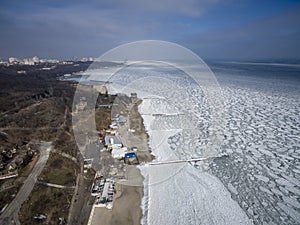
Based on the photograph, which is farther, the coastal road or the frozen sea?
the frozen sea

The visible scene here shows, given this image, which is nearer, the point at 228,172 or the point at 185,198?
the point at 185,198

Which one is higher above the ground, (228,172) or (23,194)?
(23,194)

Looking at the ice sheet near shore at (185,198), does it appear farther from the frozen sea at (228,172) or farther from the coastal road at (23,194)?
the coastal road at (23,194)

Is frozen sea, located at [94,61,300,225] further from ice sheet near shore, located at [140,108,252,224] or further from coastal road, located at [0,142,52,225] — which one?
coastal road, located at [0,142,52,225]

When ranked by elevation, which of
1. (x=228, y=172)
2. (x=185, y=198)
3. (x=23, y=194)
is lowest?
(x=185, y=198)

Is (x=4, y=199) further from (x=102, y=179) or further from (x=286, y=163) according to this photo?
(x=286, y=163)

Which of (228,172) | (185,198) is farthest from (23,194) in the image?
(228,172)

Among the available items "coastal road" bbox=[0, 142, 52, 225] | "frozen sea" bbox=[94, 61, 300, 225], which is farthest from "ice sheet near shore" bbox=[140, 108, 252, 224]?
"coastal road" bbox=[0, 142, 52, 225]

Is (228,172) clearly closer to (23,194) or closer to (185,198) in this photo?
(185,198)
